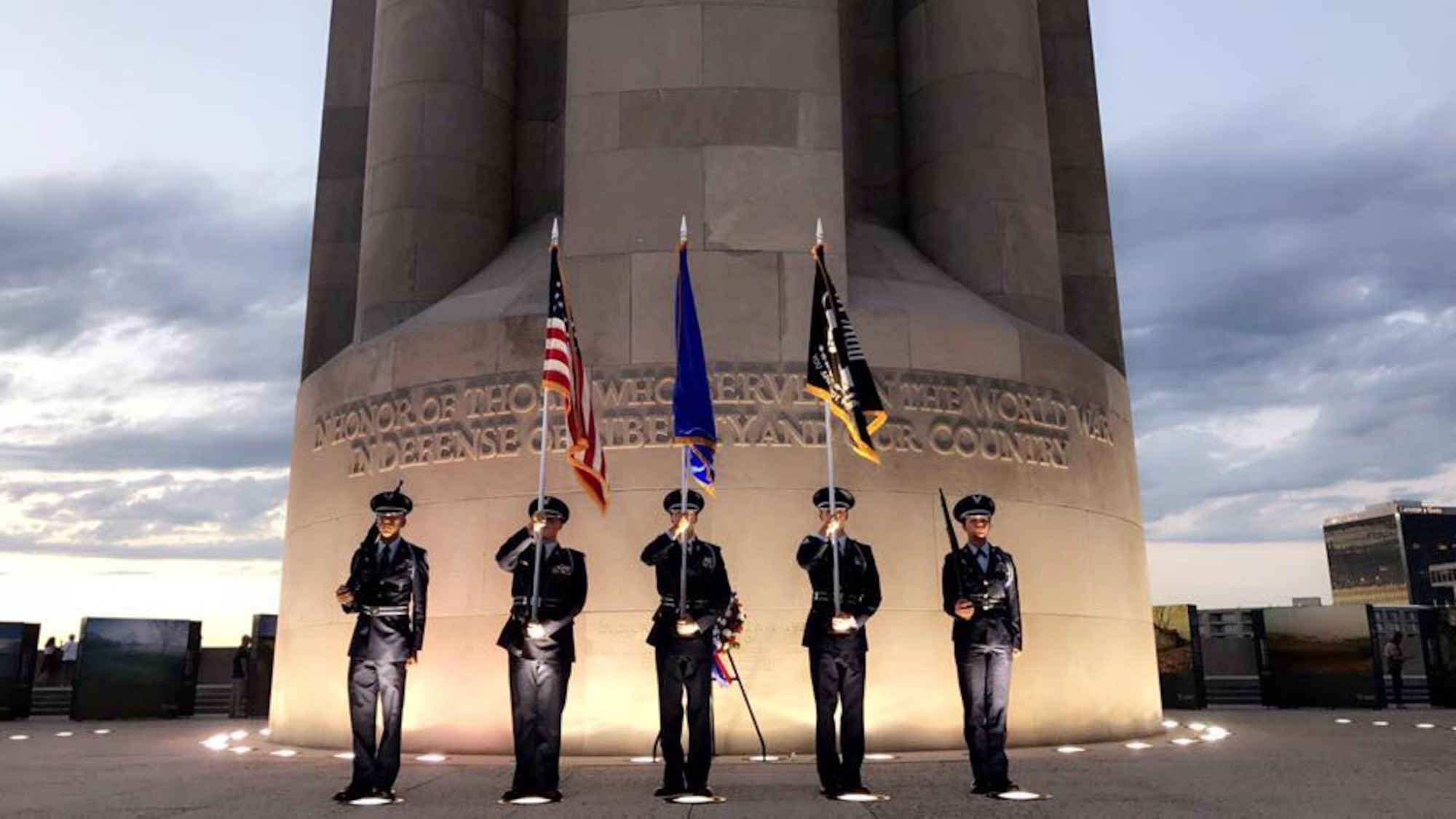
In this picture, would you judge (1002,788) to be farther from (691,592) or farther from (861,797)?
(691,592)

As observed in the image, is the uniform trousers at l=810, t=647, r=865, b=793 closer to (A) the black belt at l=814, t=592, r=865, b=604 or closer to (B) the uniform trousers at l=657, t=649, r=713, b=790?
(A) the black belt at l=814, t=592, r=865, b=604

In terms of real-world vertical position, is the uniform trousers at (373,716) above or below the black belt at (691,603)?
below

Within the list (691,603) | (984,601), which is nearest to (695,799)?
(691,603)

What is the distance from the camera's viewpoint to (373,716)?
8250 millimetres

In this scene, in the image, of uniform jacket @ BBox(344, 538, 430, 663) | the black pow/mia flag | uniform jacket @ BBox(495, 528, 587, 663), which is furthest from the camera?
the black pow/mia flag

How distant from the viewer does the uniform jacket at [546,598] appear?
8289mm

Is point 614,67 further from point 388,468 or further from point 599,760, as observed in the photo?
point 599,760

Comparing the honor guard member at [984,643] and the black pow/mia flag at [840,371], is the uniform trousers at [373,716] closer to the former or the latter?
the black pow/mia flag at [840,371]

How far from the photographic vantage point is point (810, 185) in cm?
1331

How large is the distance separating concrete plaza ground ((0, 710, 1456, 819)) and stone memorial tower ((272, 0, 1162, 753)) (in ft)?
3.77

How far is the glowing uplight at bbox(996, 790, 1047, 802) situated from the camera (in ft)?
25.9

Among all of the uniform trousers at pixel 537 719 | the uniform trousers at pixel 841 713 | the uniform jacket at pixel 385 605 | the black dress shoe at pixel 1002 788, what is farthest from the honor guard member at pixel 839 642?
the uniform jacket at pixel 385 605

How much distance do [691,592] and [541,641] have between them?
1.22 metres

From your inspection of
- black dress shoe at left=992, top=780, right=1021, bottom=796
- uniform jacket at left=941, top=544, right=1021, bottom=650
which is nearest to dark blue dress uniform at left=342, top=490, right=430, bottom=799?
uniform jacket at left=941, top=544, right=1021, bottom=650
